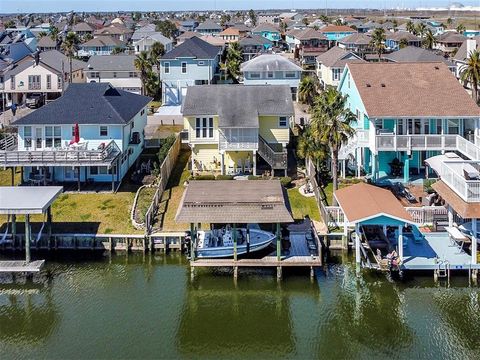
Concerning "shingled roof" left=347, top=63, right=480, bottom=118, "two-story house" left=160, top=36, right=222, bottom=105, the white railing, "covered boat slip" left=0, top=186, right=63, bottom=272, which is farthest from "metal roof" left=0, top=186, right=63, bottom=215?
"two-story house" left=160, top=36, right=222, bottom=105

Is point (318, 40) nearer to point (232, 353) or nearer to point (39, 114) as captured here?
point (39, 114)

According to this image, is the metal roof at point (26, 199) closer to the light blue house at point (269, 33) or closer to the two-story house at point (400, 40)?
the two-story house at point (400, 40)

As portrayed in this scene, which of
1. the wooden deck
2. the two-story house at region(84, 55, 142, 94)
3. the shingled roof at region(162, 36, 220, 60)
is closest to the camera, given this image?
the wooden deck

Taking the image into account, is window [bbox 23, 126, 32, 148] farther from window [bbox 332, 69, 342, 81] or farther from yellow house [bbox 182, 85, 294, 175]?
window [bbox 332, 69, 342, 81]

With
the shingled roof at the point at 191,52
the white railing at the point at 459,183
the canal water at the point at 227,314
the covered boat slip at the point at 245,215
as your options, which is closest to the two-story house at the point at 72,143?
the canal water at the point at 227,314

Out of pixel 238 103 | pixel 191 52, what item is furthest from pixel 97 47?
pixel 238 103
